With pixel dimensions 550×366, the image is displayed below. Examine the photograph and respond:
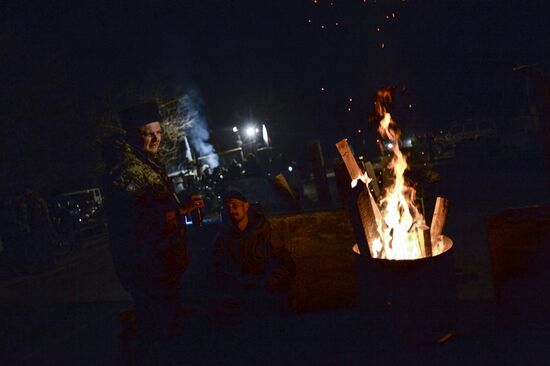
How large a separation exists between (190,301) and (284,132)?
38.7m

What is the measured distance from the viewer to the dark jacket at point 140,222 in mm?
2918

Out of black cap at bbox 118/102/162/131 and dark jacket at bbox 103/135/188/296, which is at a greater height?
black cap at bbox 118/102/162/131

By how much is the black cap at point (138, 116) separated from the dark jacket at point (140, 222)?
0.51 feet

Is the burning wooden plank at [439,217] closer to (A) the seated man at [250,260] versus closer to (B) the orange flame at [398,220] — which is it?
(B) the orange flame at [398,220]

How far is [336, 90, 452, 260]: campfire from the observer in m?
3.44

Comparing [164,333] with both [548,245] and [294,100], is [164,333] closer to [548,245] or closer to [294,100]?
[548,245]

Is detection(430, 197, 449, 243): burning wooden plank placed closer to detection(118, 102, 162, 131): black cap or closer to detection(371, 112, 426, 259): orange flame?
detection(371, 112, 426, 259): orange flame

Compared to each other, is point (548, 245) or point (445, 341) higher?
point (548, 245)

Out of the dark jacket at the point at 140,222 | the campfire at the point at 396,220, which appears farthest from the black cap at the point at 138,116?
the campfire at the point at 396,220

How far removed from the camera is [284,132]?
42188 mm

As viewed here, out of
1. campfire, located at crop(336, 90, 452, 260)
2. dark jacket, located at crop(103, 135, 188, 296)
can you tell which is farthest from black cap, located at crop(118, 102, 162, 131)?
campfire, located at crop(336, 90, 452, 260)

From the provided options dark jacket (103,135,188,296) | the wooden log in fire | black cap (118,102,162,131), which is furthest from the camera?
the wooden log in fire

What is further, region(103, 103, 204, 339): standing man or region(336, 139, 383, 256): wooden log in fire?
region(336, 139, 383, 256): wooden log in fire

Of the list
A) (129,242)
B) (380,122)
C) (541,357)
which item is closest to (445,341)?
(541,357)
